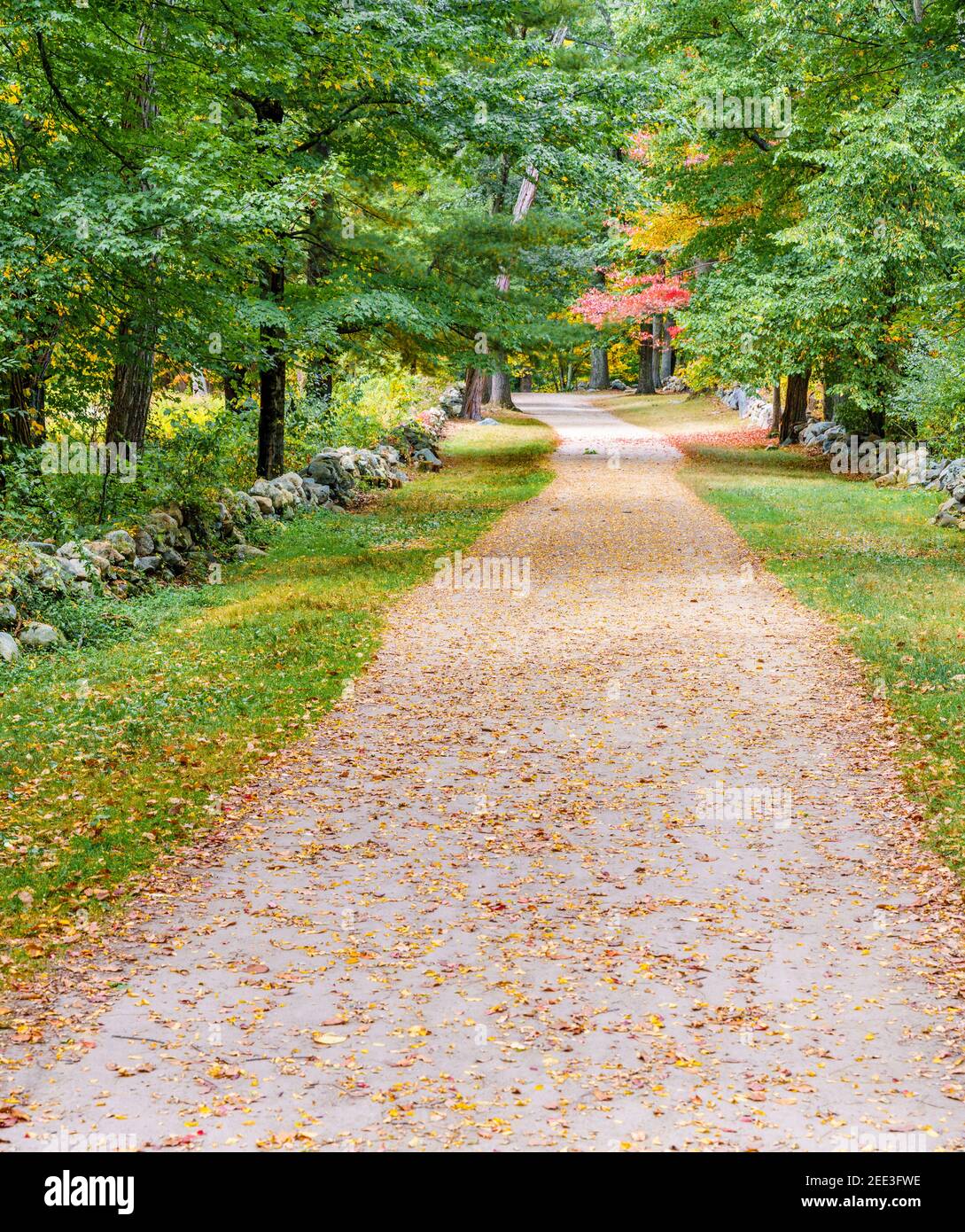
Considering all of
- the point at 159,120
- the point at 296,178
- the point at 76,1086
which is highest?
the point at 159,120

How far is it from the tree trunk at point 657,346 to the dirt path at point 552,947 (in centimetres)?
3981

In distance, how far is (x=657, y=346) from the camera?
4878cm

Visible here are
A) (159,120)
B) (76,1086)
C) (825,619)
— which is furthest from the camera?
(159,120)

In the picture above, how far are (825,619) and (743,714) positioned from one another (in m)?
3.40

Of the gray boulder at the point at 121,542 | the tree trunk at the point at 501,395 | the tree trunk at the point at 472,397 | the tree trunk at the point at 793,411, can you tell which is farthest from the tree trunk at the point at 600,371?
the gray boulder at the point at 121,542

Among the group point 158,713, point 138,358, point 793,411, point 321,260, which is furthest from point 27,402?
point 793,411

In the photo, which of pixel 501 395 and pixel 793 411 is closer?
pixel 793 411

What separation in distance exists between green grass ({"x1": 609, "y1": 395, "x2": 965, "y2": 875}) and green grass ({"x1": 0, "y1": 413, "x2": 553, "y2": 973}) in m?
4.61

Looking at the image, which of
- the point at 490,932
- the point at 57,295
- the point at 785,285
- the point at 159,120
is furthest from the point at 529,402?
the point at 490,932

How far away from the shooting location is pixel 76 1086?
4395mm

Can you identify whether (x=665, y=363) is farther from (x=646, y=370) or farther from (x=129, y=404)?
(x=129, y=404)

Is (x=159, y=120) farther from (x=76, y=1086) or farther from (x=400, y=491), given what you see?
(x=76, y=1086)

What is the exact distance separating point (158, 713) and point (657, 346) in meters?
42.9

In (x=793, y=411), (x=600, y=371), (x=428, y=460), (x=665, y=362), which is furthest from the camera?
(x=600, y=371)
